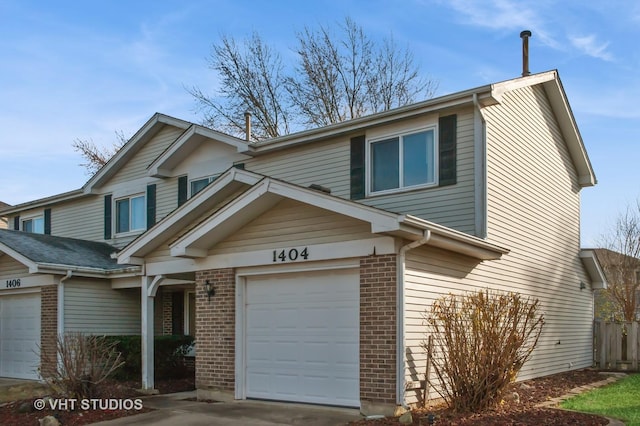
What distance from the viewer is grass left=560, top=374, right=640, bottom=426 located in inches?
386

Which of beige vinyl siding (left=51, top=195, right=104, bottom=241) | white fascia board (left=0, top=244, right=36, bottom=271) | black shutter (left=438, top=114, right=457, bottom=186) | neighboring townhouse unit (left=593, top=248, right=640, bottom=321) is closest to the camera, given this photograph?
black shutter (left=438, top=114, right=457, bottom=186)

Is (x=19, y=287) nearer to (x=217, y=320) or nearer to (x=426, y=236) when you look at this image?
(x=217, y=320)

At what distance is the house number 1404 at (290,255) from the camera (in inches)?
445

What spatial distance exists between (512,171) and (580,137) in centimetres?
457

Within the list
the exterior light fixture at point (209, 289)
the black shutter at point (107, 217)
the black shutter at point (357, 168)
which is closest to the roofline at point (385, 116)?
the black shutter at point (357, 168)

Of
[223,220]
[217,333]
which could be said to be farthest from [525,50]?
[217,333]

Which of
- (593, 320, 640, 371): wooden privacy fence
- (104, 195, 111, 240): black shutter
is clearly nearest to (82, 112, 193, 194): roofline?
(104, 195, 111, 240): black shutter

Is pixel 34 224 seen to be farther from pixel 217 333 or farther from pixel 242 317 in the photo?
pixel 242 317

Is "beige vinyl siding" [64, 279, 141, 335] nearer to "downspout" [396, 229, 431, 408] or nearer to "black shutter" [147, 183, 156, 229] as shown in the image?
"black shutter" [147, 183, 156, 229]

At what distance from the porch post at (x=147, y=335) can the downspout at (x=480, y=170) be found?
716cm

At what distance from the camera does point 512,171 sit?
47.1 feet

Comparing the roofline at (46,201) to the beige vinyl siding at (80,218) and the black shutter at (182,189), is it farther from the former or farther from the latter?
the black shutter at (182,189)

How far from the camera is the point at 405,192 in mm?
13406

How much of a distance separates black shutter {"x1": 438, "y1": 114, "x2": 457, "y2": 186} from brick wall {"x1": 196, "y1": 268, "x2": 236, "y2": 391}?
14.8ft
